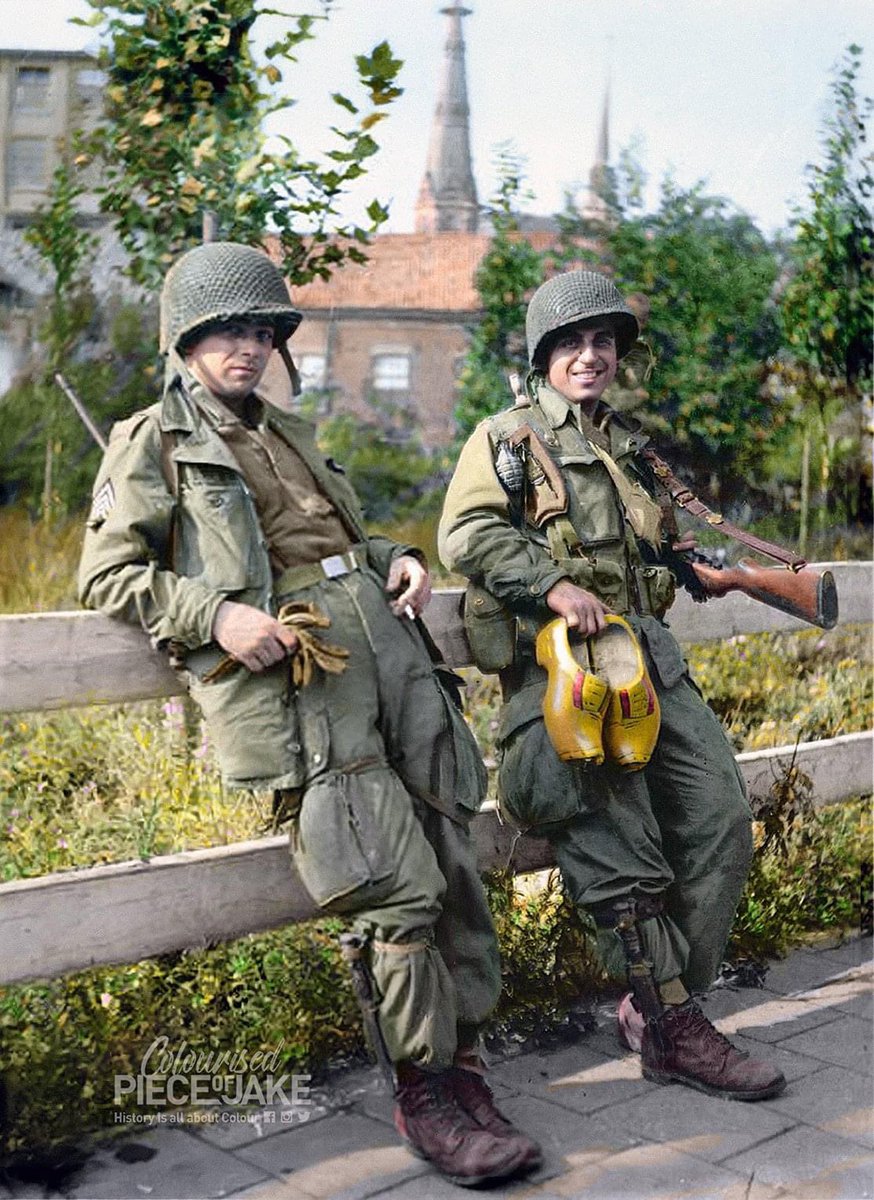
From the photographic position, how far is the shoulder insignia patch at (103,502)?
11.9 ft

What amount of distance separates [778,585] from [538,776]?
0.95 m

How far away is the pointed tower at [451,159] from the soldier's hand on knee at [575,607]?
3517 mm

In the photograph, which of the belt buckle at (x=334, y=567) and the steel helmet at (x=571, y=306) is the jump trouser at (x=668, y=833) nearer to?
the belt buckle at (x=334, y=567)

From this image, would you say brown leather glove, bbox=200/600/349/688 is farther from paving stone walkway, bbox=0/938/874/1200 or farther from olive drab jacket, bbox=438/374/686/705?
paving stone walkway, bbox=0/938/874/1200

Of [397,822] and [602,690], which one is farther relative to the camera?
[602,690]

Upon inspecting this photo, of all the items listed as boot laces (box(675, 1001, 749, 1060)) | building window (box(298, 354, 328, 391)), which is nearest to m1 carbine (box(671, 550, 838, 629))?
boot laces (box(675, 1001, 749, 1060))

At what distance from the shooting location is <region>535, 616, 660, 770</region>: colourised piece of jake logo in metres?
4.06

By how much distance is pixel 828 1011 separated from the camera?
192 inches

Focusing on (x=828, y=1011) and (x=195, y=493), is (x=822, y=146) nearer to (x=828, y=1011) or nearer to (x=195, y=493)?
(x=828, y=1011)

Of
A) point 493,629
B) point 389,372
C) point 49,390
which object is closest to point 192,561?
point 493,629

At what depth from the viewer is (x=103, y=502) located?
3.65m

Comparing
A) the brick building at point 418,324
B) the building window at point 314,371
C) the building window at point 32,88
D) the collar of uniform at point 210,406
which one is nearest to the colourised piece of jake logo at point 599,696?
the collar of uniform at point 210,406

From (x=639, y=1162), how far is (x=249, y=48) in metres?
4.50

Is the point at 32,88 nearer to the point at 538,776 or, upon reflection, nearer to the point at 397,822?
the point at 538,776
